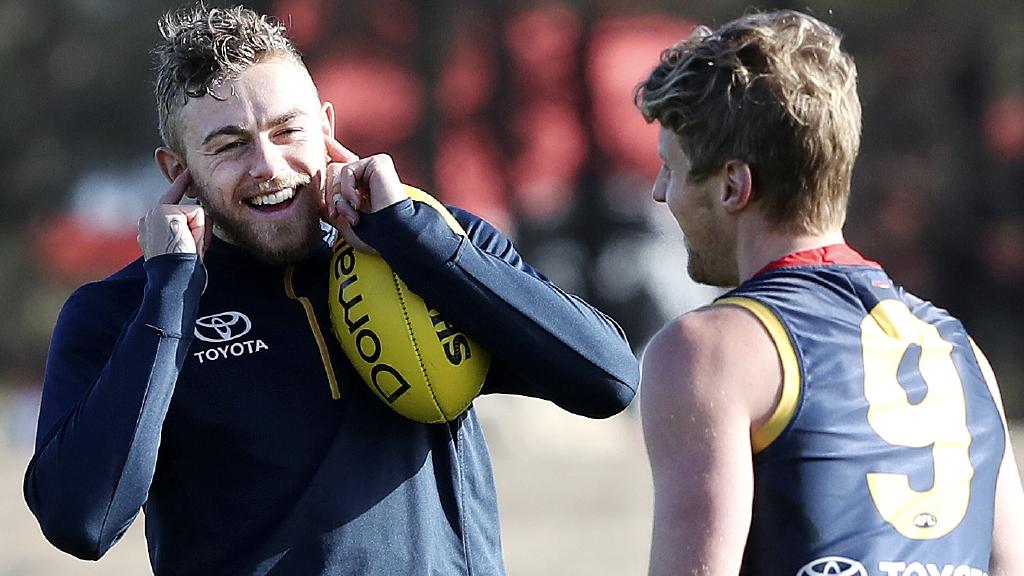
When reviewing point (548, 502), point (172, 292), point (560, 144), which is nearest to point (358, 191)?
point (172, 292)

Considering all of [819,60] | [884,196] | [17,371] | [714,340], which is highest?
[819,60]

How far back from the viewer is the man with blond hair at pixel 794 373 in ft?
6.39

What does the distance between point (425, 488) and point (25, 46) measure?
27.9ft

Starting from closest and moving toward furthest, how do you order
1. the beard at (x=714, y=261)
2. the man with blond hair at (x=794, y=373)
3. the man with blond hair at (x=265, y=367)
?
1. the man with blond hair at (x=794, y=373)
2. the beard at (x=714, y=261)
3. the man with blond hair at (x=265, y=367)

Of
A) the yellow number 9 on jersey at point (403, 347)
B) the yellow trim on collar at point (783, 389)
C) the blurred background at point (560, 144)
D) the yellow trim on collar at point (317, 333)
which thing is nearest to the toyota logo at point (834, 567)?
the yellow trim on collar at point (783, 389)

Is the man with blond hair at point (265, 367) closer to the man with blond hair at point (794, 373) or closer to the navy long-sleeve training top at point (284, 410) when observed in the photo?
the navy long-sleeve training top at point (284, 410)

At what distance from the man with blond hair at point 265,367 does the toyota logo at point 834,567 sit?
0.58m

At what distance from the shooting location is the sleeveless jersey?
197 centimetres

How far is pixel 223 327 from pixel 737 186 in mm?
950

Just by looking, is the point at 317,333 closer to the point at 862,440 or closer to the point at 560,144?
the point at 862,440

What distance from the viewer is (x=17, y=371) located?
9719 mm

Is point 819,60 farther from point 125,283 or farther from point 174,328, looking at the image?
point 125,283

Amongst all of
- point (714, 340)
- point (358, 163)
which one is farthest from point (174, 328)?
point (714, 340)

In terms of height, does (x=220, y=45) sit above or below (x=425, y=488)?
above
